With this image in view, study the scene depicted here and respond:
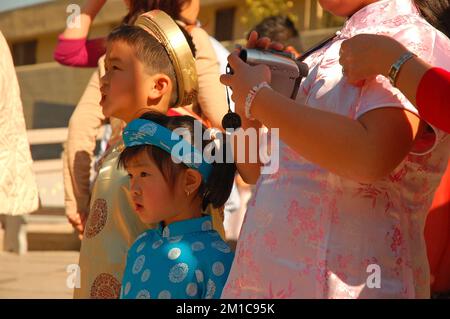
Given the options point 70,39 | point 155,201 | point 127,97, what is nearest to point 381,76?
point 155,201

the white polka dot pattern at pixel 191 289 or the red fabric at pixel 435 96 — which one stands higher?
the red fabric at pixel 435 96

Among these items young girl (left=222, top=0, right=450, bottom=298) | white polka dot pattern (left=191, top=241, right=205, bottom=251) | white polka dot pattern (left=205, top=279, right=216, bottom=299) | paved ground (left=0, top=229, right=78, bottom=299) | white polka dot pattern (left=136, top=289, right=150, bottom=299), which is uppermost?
young girl (left=222, top=0, right=450, bottom=298)

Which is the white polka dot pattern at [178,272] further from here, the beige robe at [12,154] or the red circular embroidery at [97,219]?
the beige robe at [12,154]

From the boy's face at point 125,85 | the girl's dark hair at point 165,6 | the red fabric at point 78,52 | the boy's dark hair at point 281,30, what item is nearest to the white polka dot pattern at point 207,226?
the boy's face at point 125,85

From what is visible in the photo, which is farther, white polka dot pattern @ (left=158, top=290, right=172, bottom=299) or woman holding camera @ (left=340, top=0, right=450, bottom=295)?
white polka dot pattern @ (left=158, top=290, right=172, bottom=299)

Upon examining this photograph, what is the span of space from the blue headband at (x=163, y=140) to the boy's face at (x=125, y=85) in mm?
197

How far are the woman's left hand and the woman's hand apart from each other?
0.16 metres

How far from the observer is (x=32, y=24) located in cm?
1989

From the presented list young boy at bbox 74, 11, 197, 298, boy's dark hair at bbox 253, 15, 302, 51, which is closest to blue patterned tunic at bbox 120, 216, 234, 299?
young boy at bbox 74, 11, 197, 298

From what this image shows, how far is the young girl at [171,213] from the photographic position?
2510 mm

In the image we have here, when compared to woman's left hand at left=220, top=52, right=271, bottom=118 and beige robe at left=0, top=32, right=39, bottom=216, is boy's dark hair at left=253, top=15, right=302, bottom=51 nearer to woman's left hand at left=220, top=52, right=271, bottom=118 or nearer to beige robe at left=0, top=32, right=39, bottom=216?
beige robe at left=0, top=32, right=39, bottom=216

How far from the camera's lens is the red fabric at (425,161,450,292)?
8.22ft

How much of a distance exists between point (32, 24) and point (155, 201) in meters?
17.9
